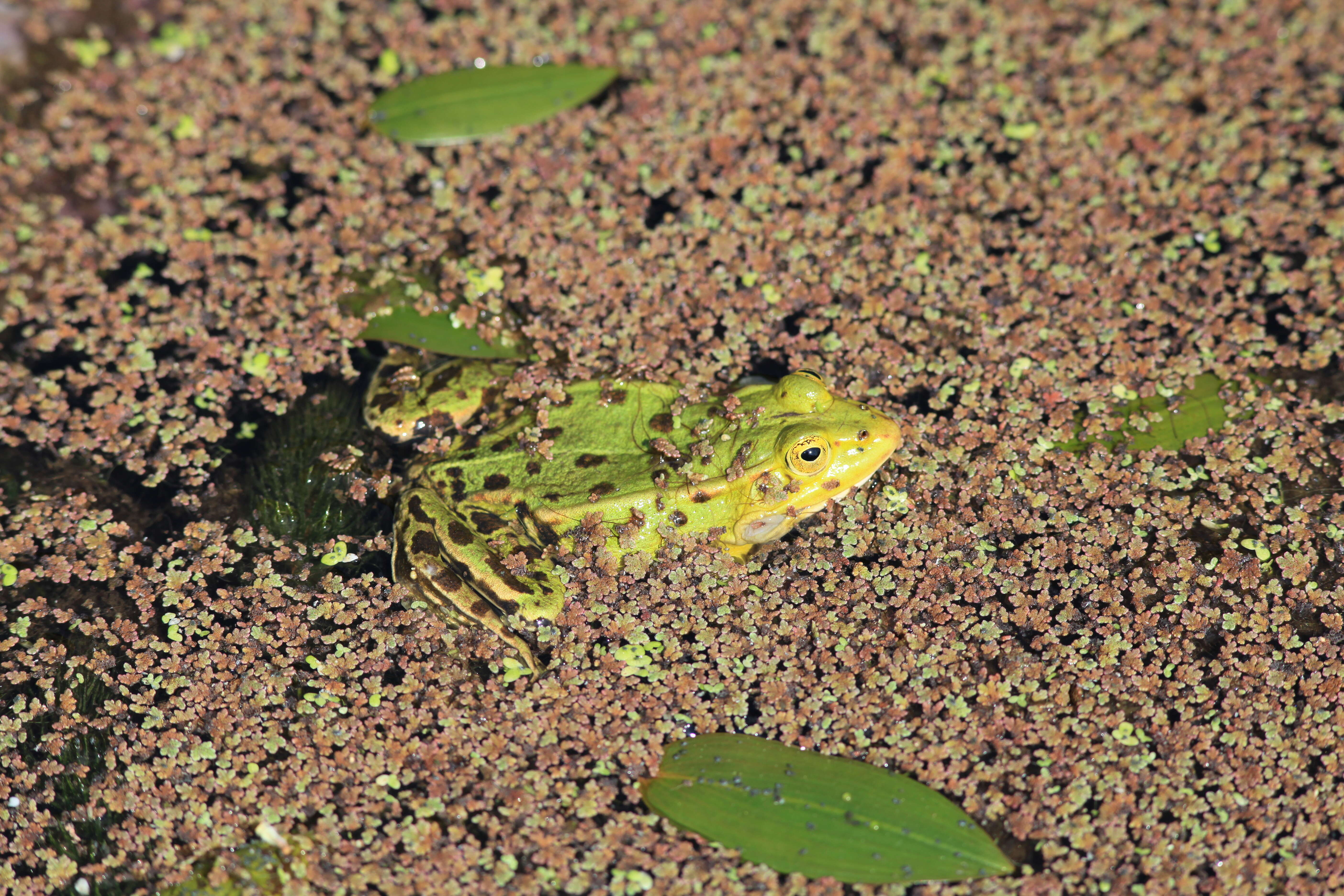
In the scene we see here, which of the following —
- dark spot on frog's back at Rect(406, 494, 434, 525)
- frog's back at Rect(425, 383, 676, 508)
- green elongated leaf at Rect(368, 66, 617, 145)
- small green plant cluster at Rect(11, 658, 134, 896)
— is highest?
green elongated leaf at Rect(368, 66, 617, 145)

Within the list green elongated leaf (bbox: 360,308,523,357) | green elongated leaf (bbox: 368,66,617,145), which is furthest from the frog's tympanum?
green elongated leaf (bbox: 368,66,617,145)

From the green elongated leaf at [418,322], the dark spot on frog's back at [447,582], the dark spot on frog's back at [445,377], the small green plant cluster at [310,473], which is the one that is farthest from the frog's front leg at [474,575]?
the green elongated leaf at [418,322]

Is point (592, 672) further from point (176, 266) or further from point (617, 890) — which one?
point (176, 266)

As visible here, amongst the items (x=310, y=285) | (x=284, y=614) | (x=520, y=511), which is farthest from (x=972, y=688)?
(x=310, y=285)

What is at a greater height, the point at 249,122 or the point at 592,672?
the point at 249,122

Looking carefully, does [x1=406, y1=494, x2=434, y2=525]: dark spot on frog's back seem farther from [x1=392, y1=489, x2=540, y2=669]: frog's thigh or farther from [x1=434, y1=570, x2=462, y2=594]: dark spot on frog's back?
[x1=434, y1=570, x2=462, y2=594]: dark spot on frog's back

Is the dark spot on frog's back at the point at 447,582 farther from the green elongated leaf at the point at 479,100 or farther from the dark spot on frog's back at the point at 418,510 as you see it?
the green elongated leaf at the point at 479,100

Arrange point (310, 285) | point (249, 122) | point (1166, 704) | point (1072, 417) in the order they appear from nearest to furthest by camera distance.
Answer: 1. point (1166, 704)
2. point (1072, 417)
3. point (310, 285)
4. point (249, 122)
